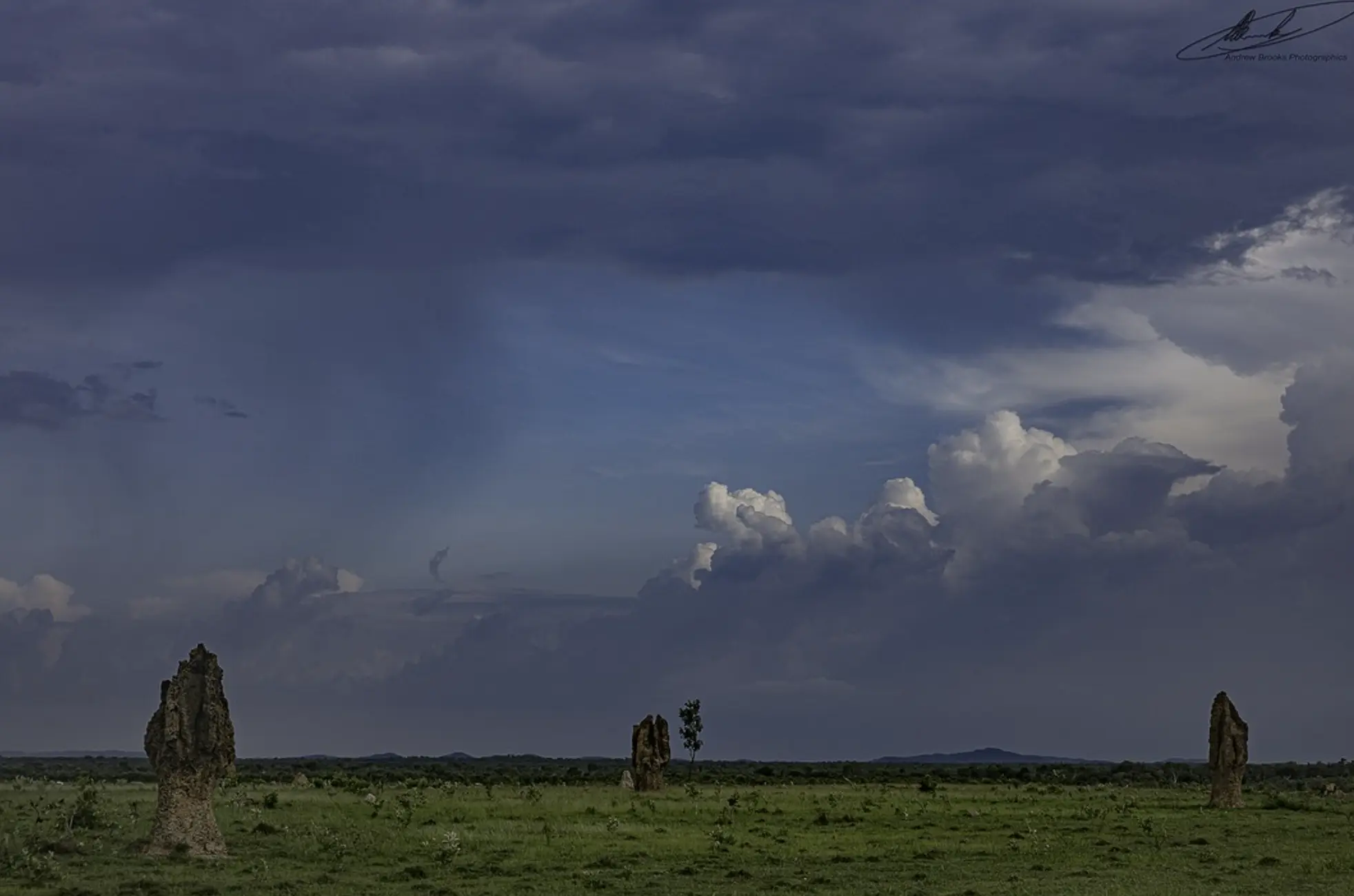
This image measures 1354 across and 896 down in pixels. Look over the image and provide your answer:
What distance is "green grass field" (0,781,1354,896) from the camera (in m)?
32.0

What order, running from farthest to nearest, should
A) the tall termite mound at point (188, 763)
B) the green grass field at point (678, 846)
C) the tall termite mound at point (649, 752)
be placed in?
the tall termite mound at point (649, 752) → the tall termite mound at point (188, 763) → the green grass field at point (678, 846)

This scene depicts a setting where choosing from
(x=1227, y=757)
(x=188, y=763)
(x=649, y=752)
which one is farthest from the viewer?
(x=649, y=752)

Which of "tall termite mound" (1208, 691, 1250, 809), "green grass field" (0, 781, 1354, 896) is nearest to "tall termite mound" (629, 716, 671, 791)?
"green grass field" (0, 781, 1354, 896)

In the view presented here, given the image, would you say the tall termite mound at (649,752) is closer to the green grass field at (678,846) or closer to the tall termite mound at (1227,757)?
the green grass field at (678,846)

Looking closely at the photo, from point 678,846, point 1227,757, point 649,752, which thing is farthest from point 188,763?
point 1227,757

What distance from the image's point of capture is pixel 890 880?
33.3 meters

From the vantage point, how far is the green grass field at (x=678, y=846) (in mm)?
32000

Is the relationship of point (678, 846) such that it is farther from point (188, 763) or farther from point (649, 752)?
point (649, 752)

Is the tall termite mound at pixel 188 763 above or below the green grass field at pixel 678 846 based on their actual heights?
above

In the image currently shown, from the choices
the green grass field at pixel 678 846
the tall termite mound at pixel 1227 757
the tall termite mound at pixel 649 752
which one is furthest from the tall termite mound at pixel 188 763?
the tall termite mound at pixel 1227 757

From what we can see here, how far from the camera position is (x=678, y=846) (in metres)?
42.3

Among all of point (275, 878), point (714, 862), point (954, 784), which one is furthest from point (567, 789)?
point (275, 878)

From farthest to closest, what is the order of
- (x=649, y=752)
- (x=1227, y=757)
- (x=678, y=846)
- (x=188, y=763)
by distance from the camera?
(x=649, y=752) < (x=1227, y=757) < (x=678, y=846) < (x=188, y=763)

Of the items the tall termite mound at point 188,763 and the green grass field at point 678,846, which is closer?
the green grass field at point 678,846
